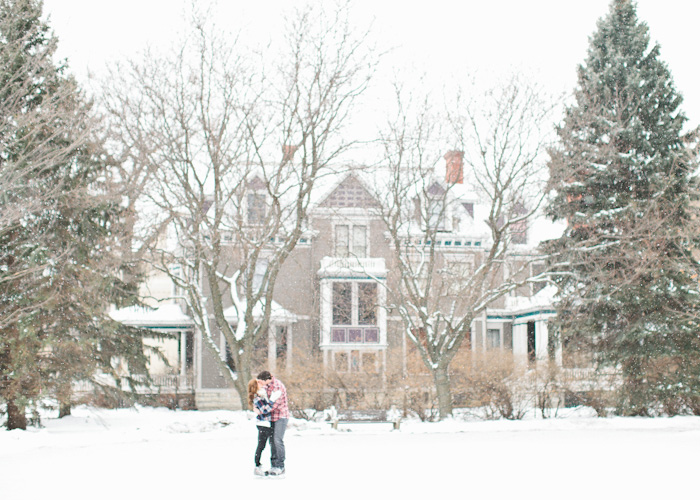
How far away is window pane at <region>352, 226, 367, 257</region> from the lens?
3244 centimetres

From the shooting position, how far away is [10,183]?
13.0 meters

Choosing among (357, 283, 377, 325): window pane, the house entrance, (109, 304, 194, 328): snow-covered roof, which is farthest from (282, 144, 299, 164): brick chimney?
the house entrance

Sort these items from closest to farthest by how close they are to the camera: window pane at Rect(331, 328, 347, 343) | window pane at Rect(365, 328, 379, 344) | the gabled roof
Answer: window pane at Rect(331, 328, 347, 343), window pane at Rect(365, 328, 379, 344), the gabled roof

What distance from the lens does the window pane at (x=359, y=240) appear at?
3244 centimetres

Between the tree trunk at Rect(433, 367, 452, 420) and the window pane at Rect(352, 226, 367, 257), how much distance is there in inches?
499

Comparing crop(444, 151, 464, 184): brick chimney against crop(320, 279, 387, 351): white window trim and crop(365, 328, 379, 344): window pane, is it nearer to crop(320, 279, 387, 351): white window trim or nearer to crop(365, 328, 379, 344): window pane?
crop(320, 279, 387, 351): white window trim

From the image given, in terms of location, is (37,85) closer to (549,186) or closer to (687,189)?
(549,186)

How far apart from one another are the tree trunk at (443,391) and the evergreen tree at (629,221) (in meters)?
3.61

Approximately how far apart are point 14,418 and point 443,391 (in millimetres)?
10317

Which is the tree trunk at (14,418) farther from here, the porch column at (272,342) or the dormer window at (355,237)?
the dormer window at (355,237)

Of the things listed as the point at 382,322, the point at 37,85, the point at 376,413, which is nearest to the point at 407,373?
the point at 376,413

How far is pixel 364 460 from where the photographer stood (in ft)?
39.5

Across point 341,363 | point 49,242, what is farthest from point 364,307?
point 49,242

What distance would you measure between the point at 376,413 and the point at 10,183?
9552 mm
